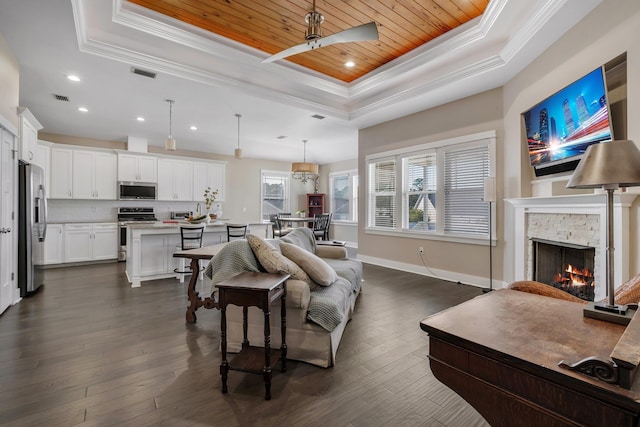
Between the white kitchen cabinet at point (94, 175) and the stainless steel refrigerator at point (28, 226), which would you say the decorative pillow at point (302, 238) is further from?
the white kitchen cabinet at point (94, 175)

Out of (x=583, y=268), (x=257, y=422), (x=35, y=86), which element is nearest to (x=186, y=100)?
(x=35, y=86)

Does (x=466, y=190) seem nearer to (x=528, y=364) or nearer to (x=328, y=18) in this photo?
(x=328, y=18)

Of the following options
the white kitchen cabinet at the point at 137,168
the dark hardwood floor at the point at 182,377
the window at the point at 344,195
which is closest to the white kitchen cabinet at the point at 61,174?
the white kitchen cabinet at the point at 137,168

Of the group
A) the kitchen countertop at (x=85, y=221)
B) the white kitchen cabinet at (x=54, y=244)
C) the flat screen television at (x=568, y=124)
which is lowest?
the white kitchen cabinet at (x=54, y=244)

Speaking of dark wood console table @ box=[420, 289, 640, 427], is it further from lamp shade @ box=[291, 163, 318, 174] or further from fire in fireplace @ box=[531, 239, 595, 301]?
lamp shade @ box=[291, 163, 318, 174]

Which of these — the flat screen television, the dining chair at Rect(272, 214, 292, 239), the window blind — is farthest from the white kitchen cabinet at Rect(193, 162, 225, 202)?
the flat screen television

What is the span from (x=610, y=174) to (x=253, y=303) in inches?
72.3

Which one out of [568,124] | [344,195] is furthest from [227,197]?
[568,124]

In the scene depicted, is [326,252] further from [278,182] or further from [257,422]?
[278,182]

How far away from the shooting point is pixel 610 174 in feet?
3.66

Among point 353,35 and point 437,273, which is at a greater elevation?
point 353,35

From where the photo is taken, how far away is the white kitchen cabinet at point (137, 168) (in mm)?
6688

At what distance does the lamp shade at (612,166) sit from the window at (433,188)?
348cm

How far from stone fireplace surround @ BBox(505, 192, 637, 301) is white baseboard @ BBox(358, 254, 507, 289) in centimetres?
60
